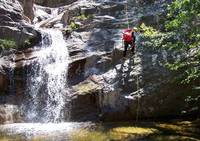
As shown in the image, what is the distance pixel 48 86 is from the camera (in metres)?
19.6

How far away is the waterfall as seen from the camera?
18.5 m

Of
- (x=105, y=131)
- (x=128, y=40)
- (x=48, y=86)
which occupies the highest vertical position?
(x=128, y=40)

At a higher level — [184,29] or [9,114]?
[184,29]

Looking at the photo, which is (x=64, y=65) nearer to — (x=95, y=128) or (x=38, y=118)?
(x=38, y=118)

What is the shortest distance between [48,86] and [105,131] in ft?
20.1

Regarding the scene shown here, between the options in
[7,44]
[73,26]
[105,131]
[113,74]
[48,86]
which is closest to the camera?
[105,131]

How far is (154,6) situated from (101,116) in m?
8.68

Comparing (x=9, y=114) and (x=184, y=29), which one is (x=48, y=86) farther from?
(x=184, y=29)

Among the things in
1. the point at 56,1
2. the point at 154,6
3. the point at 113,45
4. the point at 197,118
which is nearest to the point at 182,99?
the point at 197,118

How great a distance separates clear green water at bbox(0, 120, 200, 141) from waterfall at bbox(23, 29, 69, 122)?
5.62ft

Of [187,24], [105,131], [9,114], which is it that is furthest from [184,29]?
[9,114]

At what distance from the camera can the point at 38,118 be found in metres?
18.5

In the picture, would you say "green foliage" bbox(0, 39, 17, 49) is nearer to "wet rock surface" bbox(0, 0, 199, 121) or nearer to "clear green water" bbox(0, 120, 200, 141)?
"wet rock surface" bbox(0, 0, 199, 121)

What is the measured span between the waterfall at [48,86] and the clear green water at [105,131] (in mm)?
1714
